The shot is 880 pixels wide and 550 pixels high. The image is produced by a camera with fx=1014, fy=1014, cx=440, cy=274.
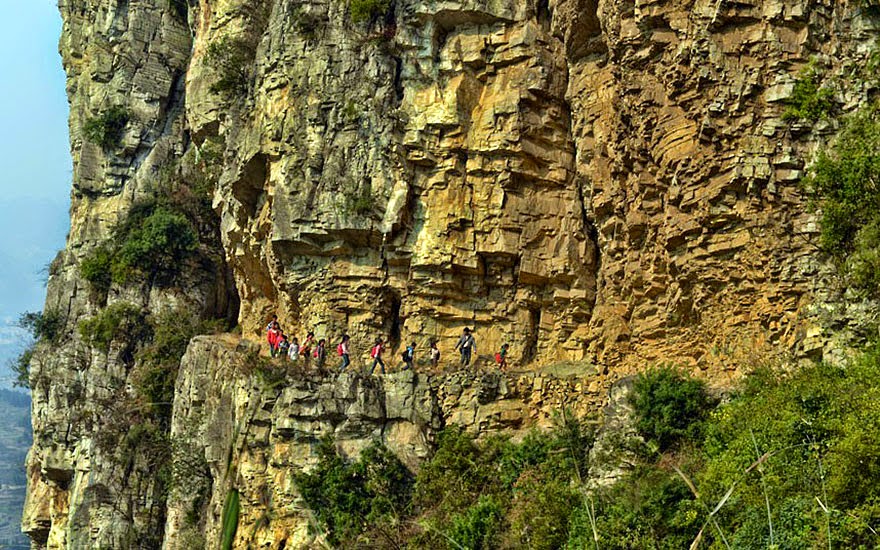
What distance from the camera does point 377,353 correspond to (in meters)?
22.4

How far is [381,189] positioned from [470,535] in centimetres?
914

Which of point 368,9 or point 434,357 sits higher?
point 368,9

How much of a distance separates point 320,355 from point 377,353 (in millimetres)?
1316

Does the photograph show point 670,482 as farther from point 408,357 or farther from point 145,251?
point 145,251

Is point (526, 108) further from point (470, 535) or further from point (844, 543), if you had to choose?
point (844, 543)

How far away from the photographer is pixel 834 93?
16.2 metres

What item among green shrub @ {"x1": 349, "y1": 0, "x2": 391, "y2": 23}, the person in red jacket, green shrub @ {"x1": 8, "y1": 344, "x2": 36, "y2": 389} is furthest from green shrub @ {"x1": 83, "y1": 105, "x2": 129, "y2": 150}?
the person in red jacket

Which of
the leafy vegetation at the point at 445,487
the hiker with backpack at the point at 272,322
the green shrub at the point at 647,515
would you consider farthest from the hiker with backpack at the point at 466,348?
the green shrub at the point at 647,515

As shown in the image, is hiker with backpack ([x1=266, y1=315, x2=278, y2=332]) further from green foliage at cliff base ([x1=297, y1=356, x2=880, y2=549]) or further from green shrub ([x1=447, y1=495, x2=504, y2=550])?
green shrub ([x1=447, y1=495, x2=504, y2=550])

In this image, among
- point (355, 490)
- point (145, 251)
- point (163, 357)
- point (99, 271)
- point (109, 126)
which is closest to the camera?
point (355, 490)

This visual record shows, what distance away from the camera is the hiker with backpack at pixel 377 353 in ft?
73.0

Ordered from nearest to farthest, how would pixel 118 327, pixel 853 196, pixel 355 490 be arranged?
pixel 853 196
pixel 355 490
pixel 118 327

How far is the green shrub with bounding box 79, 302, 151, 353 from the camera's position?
33.0 m

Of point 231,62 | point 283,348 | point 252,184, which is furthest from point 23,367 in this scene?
point 283,348
